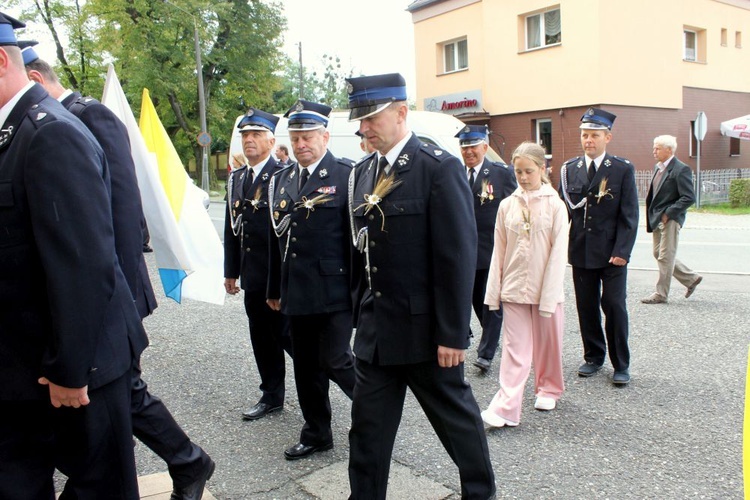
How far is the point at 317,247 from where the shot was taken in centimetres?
412

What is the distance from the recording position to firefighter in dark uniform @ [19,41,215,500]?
3051 mm

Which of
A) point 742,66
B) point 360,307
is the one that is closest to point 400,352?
point 360,307

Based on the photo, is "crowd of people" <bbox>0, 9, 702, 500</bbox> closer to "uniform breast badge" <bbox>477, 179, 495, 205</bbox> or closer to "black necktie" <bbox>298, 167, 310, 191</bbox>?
"black necktie" <bbox>298, 167, 310, 191</bbox>

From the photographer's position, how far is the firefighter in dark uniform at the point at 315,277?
13.4ft

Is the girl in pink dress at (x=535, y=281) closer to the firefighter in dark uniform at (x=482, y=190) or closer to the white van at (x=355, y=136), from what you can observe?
the firefighter in dark uniform at (x=482, y=190)

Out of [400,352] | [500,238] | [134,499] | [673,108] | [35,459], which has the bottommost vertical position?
[134,499]

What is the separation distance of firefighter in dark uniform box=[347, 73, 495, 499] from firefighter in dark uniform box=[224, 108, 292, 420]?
171 cm

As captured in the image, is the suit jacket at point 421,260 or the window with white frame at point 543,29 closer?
the suit jacket at point 421,260

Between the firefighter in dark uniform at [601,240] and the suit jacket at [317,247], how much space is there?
228 cm

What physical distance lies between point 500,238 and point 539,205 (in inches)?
15.0

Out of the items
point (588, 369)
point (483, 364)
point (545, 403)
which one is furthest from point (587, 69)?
point (545, 403)

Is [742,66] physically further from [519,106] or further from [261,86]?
[261,86]

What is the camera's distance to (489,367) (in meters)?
5.73

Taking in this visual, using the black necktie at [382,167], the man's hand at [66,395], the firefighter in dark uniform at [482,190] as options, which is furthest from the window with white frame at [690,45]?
the man's hand at [66,395]
